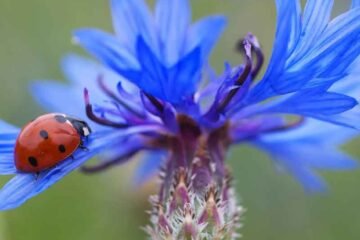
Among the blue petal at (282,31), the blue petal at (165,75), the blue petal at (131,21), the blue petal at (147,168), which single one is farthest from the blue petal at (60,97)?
the blue petal at (282,31)

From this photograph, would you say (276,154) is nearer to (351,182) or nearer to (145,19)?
(145,19)

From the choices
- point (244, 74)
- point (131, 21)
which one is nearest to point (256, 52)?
point (244, 74)

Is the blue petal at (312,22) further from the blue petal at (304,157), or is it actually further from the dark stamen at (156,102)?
the blue petal at (304,157)

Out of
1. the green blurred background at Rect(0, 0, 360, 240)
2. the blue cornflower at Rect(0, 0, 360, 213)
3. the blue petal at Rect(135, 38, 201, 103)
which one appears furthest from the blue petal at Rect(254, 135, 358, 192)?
the blue petal at Rect(135, 38, 201, 103)

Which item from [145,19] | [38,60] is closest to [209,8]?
[38,60]

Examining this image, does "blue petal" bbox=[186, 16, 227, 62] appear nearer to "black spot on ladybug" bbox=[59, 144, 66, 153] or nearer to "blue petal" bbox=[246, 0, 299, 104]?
"blue petal" bbox=[246, 0, 299, 104]

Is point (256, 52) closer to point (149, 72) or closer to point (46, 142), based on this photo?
point (149, 72)
